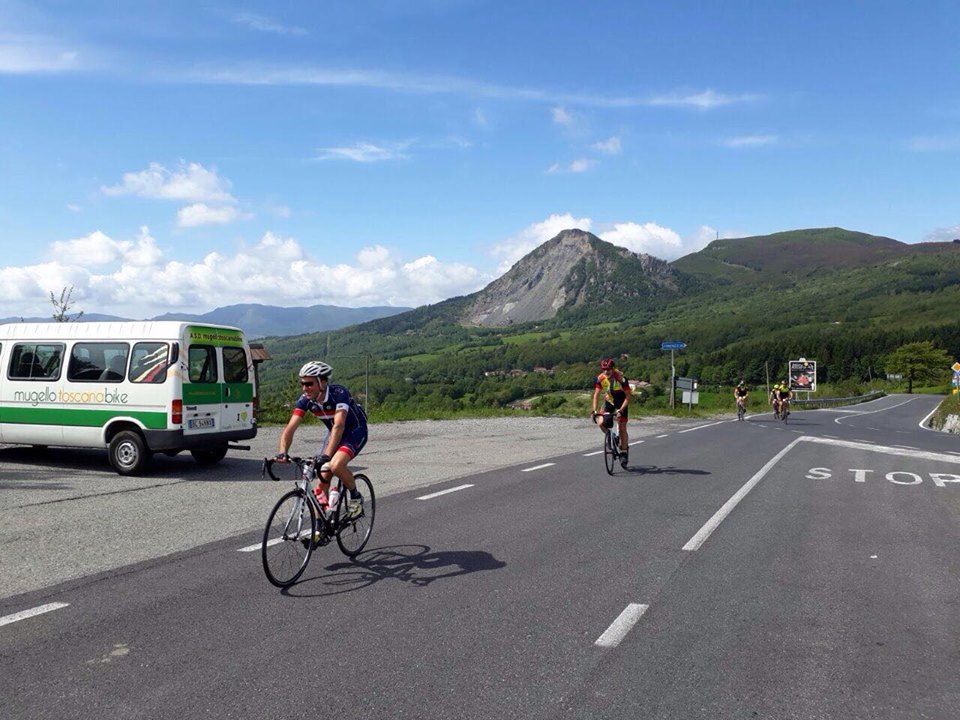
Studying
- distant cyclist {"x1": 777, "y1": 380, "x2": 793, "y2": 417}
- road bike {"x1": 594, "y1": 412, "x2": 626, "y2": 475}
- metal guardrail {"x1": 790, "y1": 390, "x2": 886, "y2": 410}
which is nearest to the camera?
road bike {"x1": 594, "y1": 412, "x2": 626, "y2": 475}

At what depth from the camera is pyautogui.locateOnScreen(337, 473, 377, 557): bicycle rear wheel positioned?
6797mm

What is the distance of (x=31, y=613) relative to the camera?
5.27 metres

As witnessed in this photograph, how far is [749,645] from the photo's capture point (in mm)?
4773

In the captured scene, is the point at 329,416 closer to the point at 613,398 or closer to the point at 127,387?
the point at 127,387

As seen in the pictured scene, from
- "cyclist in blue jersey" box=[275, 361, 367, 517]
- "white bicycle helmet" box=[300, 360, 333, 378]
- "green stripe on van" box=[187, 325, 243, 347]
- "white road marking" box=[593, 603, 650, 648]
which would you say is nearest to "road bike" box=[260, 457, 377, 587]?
"cyclist in blue jersey" box=[275, 361, 367, 517]

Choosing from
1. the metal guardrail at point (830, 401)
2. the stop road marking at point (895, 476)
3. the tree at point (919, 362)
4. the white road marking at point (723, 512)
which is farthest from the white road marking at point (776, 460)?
the tree at point (919, 362)

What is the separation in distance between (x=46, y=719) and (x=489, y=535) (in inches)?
189

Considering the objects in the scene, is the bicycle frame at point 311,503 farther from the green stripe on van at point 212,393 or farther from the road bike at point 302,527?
the green stripe on van at point 212,393

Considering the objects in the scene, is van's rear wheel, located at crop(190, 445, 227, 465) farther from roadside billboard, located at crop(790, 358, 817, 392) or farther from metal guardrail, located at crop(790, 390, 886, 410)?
roadside billboard, located at crop(790, 358, 817, 392)

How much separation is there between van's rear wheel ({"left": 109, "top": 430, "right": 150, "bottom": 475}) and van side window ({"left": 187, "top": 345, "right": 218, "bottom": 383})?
124 cm

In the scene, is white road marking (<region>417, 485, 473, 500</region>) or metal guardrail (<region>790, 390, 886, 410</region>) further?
metal guardrail (<region>790, 390, 886, 410</region>)

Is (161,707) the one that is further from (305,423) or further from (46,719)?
(305,423)

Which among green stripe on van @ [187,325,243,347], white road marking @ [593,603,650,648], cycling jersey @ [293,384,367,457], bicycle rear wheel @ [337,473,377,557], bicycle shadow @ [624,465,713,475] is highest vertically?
green stripe on van @ [187,325,243,347]

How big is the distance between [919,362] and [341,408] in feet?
483
